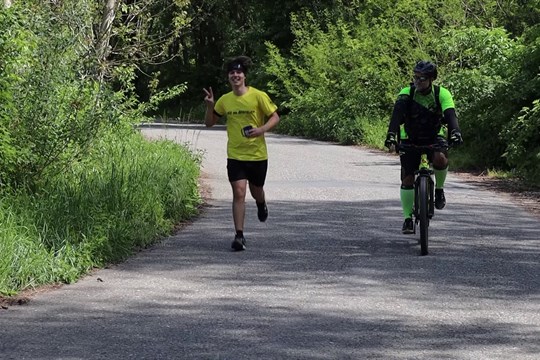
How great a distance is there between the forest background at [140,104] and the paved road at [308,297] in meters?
0.49

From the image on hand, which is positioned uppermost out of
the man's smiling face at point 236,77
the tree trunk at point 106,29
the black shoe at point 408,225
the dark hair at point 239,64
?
the tree trunk at point 106,29

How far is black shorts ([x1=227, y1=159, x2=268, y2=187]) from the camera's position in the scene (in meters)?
11.3

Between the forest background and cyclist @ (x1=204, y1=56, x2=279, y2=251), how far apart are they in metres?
1.11

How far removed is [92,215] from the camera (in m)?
10.8

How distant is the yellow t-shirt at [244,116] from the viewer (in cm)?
1113

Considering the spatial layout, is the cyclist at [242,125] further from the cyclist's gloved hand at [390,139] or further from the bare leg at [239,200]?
the cyclist's gloved hand at [390,139]

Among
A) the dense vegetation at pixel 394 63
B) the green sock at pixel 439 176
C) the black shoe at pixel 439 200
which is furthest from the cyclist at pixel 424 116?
the dense vegetation at pixel 394 63

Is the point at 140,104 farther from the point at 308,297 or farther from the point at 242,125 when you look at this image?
the point at 308,297

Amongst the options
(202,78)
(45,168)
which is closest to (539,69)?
(45,168)

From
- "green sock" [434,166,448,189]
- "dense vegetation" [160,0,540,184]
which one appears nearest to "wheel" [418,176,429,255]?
"green sock" [434,166,448,189]

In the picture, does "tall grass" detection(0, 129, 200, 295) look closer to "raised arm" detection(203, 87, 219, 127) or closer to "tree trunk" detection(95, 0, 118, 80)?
"raised arm" detection(203, 87, 219, 127)

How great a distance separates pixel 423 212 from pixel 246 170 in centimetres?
186

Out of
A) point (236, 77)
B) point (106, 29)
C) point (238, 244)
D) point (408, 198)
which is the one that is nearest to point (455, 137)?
point (408, 198)

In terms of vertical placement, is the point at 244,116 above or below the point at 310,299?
above
